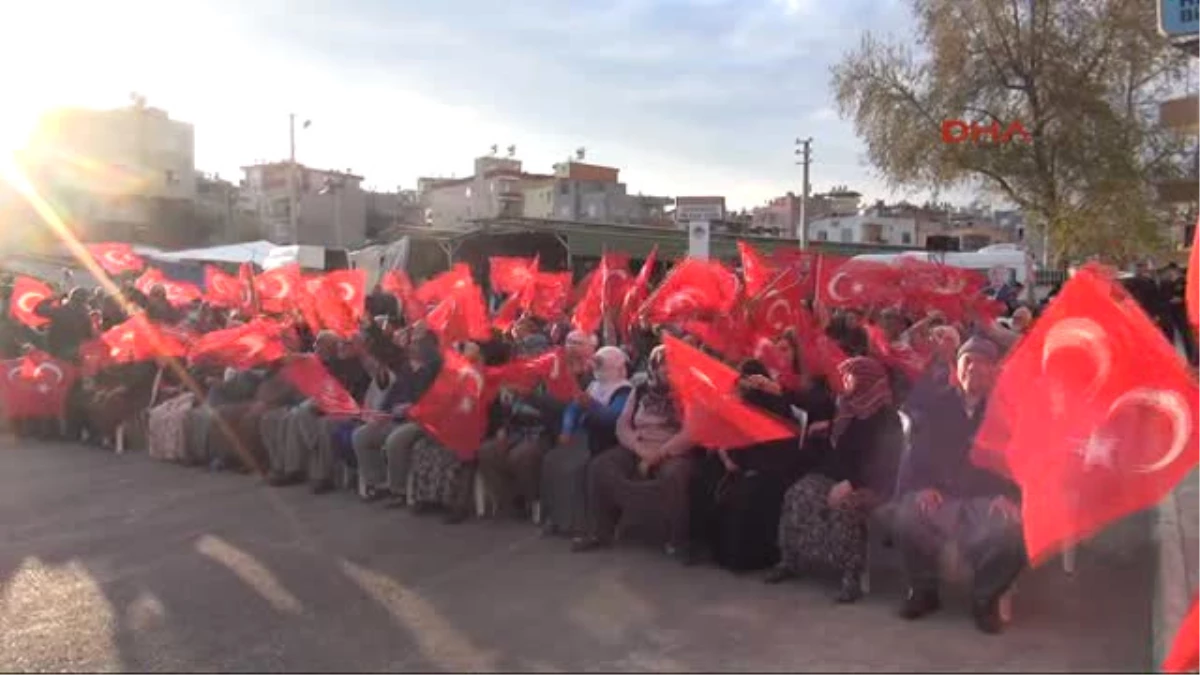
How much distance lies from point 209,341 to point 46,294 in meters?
4.29

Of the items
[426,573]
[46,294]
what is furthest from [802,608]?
[46,294]

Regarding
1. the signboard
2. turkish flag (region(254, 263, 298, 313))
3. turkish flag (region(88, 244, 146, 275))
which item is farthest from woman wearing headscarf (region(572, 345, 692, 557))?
turkish flag (region(88, 244, 146, 275))

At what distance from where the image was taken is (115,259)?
1814cm

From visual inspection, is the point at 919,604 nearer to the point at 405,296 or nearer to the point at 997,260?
the point at 405,296

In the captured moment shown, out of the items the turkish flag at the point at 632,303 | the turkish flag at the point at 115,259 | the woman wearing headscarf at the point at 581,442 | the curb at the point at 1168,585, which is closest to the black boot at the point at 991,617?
the curb at the point at 1168,585

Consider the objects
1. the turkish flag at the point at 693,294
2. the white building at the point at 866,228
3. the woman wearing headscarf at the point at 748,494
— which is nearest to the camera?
the woman wearing headscarf at the point at 748,494

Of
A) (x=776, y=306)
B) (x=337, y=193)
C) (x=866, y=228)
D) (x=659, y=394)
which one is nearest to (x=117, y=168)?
(x=337, y=193)

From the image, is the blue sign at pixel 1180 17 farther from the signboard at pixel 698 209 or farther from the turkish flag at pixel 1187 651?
the signboard at pixel 698 209

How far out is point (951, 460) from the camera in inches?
233

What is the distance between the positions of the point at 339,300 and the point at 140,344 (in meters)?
2.12

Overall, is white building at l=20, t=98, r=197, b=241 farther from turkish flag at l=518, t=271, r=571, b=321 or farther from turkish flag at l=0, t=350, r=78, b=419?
turkish flag at l=518, t=271, r=571, b=321

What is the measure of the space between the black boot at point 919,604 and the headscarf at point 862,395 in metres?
1.03

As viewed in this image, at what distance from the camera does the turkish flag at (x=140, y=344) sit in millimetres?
11258

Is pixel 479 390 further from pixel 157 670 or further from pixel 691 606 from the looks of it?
pixel 157 670
